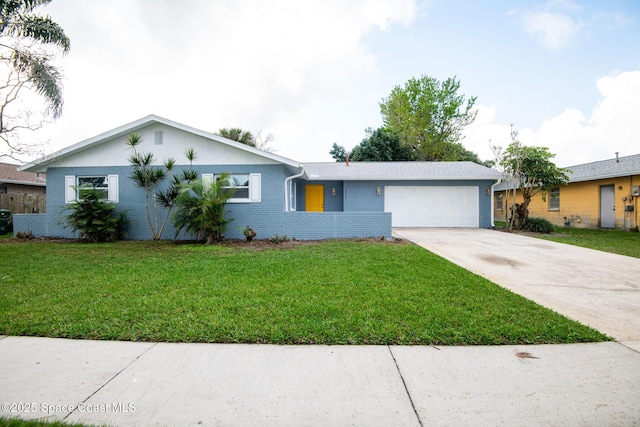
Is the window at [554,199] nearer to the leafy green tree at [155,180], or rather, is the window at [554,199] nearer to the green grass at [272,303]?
the green grass at [272,303]

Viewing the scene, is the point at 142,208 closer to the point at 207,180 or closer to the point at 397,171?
the point at 207,180

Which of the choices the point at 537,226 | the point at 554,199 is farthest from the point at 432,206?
the point at 554,199

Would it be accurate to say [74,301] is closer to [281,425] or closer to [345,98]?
[281,425]

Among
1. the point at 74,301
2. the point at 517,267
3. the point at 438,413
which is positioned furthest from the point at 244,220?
the point at 438,413

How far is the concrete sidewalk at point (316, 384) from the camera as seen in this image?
2.08 metres

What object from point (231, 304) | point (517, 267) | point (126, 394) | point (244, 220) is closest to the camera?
point (126, 394)

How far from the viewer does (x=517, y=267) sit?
6598mm

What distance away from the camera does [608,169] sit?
14.8 metres

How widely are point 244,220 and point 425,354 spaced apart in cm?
883

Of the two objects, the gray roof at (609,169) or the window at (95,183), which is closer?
the window at (95,183)

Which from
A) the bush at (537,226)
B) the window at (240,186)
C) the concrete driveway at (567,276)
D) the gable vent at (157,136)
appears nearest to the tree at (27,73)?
the gable vent at (157,136)

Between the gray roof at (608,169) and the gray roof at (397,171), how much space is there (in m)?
2.06

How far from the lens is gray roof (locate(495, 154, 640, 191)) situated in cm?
1354

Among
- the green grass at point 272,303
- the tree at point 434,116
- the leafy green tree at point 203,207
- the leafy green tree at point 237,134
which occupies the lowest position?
the green grass at point 272,303
